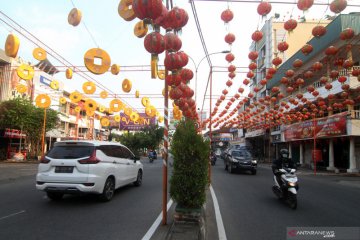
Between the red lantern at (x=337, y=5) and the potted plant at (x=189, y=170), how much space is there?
4.77 metres

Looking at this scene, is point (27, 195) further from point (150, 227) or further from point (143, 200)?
point (150, 227)

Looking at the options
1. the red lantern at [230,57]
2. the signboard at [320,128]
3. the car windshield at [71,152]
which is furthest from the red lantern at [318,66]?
the signboard at [320,128]

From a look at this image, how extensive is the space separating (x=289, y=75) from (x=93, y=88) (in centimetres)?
998

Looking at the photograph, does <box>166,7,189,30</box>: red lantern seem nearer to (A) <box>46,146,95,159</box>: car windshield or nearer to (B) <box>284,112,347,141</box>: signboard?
(A) <box>46,146,95,159</box>: car windshield

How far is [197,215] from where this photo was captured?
568cm

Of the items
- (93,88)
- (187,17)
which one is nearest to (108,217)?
(187,17)

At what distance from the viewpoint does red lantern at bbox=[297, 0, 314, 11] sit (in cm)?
717

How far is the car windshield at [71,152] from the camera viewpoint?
8164 millimetres

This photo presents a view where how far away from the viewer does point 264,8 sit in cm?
772

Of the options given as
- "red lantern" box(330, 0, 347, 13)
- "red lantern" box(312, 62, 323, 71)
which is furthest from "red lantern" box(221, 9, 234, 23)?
"red lantern" box(312, 62, 323, 71)

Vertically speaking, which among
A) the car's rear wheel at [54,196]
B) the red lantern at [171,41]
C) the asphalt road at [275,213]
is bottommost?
the asphalt road at [275,213]

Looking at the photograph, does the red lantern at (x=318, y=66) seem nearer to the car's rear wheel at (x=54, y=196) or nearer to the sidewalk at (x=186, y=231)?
the sidewalk at (x=186, y=231)

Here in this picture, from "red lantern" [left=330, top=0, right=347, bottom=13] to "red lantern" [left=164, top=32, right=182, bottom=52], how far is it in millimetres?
4094

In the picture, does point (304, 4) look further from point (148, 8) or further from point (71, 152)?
point (71, 152)
